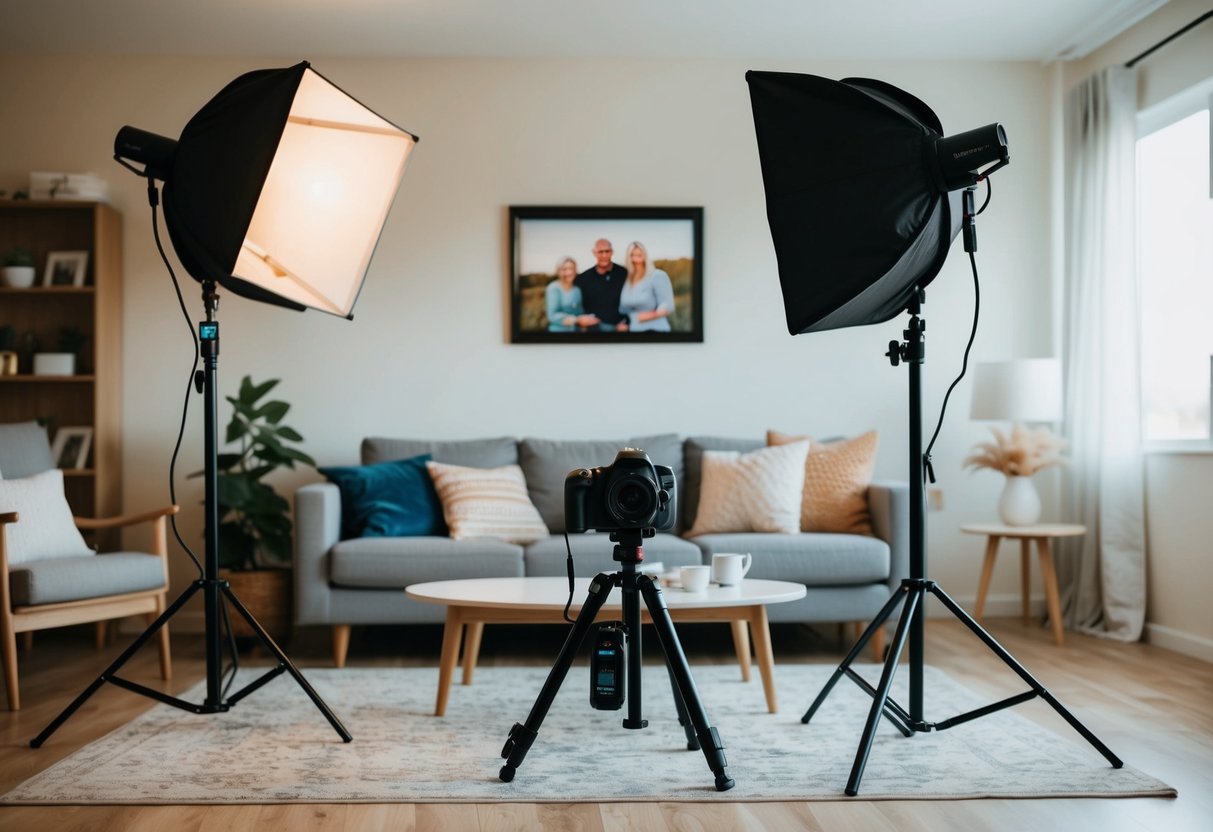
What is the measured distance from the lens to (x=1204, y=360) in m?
4.08

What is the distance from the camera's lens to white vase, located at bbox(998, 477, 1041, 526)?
4426mm

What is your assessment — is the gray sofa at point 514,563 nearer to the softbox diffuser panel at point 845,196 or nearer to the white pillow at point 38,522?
the white pillow at point 38,522

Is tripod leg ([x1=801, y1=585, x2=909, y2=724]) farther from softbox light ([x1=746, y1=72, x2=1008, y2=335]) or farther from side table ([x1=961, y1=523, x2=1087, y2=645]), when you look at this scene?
side table ([x1=961, y1=523, x2=1087, y2=645])

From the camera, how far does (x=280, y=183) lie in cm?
281

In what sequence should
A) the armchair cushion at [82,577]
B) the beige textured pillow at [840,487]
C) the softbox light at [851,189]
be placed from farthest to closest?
the beige textured pillow at [840,487] → the armchair cushion at [82,577] → the softbox light at [851,189]

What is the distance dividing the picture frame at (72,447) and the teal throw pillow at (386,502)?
3.71ft

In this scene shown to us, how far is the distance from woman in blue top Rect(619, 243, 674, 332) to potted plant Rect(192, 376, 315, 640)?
1.56 meters

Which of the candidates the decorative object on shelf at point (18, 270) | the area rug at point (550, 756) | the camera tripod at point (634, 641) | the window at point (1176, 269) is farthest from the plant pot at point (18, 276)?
the window at point (1176, 269)

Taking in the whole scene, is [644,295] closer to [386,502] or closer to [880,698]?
[386,502]

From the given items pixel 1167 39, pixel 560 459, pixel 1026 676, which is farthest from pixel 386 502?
pixel 1167 39

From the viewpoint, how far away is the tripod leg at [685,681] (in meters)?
2.29

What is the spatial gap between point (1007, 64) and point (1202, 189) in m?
1.22

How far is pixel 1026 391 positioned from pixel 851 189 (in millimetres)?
2387

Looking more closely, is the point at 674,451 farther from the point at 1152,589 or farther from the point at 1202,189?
the point at 1202,189
